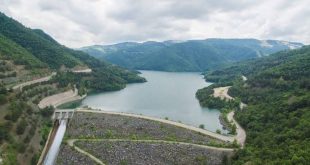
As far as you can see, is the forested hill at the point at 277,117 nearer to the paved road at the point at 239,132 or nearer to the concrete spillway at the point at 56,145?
the paved road at the point at 239,132

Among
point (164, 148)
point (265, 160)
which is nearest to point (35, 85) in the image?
point (164, 148)

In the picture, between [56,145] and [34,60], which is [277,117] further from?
[34,60]

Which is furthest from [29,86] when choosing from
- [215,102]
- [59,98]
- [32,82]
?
[215,102]

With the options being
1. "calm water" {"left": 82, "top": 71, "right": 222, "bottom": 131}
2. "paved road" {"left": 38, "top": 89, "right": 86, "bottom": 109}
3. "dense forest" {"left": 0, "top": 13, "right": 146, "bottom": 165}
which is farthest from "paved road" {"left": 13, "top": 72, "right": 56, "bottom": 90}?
"calm water" {"left": 82, "top": 71, "right": 222, "bottom": 131}

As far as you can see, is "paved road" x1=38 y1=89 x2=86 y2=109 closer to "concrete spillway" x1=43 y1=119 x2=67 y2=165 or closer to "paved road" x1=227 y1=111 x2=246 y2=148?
"concrete spillway" x1=43 y1=119 x2=67 y2=165

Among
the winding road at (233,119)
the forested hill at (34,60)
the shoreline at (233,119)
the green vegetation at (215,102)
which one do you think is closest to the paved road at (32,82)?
the forested hill at (34,60)

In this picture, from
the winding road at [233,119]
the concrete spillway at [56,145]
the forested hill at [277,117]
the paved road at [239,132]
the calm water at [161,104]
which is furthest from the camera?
the calm water at [161,104]

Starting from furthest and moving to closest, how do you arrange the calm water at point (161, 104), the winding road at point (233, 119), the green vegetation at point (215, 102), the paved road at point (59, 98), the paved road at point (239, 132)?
1. the green vegetation at point (215, 102)
2. the paved road at point (59, 98)
3. the calm water at point (161, 104)
4. the winding road at point (233, 119)
5. the paved road at point (239, 132)
